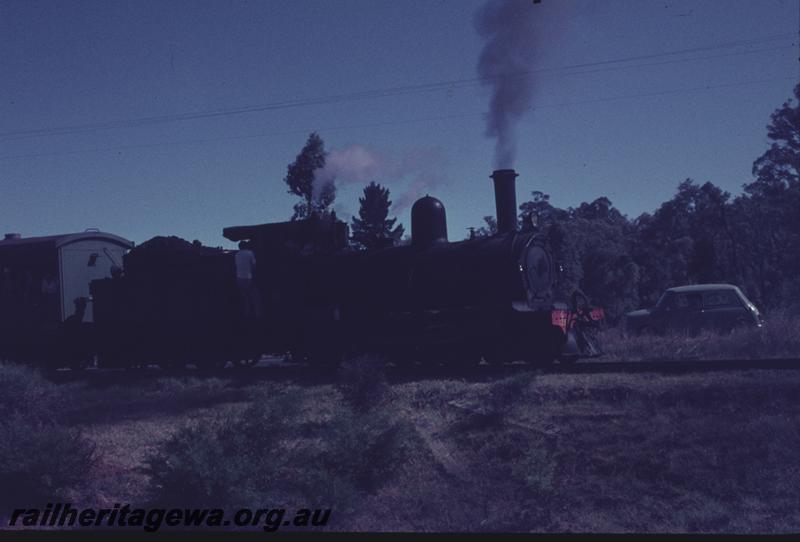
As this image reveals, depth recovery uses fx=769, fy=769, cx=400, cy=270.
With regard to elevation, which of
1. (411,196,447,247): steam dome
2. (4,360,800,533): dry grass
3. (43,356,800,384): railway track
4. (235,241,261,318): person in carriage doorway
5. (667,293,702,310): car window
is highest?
(411,196,447,247): steam dome

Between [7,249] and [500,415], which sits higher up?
[7,249]

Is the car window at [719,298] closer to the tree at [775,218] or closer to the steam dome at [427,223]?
the steam dome at [427,223]

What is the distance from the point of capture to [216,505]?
7.48 m

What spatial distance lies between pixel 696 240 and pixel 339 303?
29.3 meters

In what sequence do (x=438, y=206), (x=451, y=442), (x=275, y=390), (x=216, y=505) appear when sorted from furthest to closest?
1. (x=438, y=206)
2. (x=275, y=390)
3. (x=451, y=442)
4. (x=216, y=505)

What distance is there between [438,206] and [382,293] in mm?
2136

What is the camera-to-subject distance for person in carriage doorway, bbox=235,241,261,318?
16703 mm

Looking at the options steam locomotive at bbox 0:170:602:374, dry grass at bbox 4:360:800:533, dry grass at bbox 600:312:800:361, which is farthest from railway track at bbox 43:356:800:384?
dry grass at bbox 600:312:800:361

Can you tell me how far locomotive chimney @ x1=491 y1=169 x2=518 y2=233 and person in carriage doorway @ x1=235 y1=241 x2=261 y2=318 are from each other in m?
5.48

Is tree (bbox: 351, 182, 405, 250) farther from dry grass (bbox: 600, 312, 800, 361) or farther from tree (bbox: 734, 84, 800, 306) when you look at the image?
dry grass (bbox: 600, 312, 800, 361)

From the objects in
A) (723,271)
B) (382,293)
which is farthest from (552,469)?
(723,271)

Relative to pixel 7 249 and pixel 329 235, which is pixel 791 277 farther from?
pixel 7 249

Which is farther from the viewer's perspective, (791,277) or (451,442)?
(791,277)

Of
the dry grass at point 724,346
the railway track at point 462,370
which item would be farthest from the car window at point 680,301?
the railway track at point 462,370
